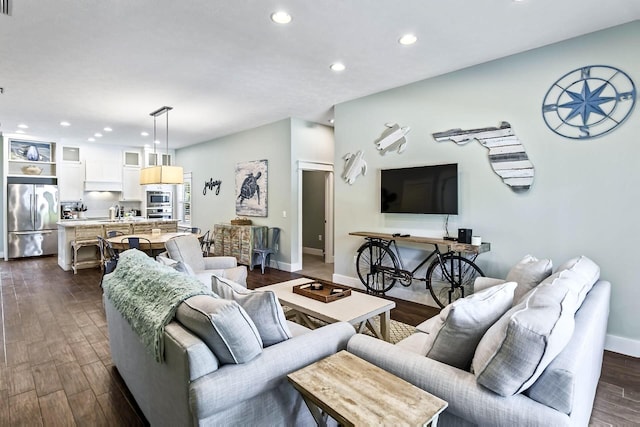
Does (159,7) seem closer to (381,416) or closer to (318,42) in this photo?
(318,42)

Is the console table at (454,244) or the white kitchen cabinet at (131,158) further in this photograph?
the white kitchen cabinet at (131,158)

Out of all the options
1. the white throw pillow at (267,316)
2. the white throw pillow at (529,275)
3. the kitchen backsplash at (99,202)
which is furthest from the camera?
the kitchen backsplash at (99,202)

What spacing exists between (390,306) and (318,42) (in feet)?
8.41

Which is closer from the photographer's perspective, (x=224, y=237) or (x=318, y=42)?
(x=318, y=42)

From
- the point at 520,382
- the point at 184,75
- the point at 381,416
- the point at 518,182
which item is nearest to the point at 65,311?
the point at 184,75

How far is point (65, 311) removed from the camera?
13.7ft

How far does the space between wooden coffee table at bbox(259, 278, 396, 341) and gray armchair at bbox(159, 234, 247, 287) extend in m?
0.79

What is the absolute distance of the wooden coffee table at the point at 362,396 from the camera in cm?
118

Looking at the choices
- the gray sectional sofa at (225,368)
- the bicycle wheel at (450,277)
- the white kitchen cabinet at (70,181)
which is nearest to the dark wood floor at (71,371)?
the bicycle wheel at (450,277)

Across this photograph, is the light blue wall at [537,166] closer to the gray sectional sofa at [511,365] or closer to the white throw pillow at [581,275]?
the white throw pillow at [581,275]

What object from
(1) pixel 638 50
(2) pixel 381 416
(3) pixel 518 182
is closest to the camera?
(2) pixel 381 416

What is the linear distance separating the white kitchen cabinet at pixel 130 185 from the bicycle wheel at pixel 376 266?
711 centimetres

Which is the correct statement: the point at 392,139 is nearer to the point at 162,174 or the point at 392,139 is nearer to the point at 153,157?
the point at 162,174

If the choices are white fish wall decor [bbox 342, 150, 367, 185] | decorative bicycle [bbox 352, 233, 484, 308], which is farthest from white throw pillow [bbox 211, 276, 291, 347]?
white fish wall decor [bbox 342, 150, 367, 185]
